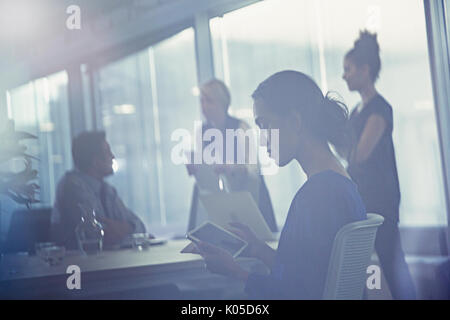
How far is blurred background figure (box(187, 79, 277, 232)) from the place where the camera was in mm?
2910

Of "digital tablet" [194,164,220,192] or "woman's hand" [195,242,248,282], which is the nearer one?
"woman's hand" [195,242,248,282]

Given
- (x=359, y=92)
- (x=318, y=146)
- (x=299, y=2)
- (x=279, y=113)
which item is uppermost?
(x=299, y=2)

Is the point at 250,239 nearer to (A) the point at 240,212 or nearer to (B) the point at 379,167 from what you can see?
(A) the point at 240,212

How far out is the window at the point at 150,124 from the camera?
469 centimetres

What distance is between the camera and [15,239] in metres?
2.96

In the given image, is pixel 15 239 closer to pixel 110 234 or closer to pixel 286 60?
pixel 110 234

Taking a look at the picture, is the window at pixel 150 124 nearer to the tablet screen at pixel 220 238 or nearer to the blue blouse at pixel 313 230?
the tablet screen at pixel 220 238

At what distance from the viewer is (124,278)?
2059 mm

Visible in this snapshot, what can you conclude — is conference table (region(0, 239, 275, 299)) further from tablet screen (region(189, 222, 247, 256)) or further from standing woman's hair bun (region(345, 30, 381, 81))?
standing woman's hair bun (region(345, 30, 381, 81))

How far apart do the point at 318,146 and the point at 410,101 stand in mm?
2584

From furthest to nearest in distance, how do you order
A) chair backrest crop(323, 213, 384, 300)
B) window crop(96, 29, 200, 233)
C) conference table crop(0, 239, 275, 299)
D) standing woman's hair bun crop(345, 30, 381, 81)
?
window crop(96, 29, 200, 233)
standing woman's hair bun crop(345, 30, 381, 81)
conference table crop(0, 239, 275, 299)
chair backrest crop(323, 213, 384, 300)

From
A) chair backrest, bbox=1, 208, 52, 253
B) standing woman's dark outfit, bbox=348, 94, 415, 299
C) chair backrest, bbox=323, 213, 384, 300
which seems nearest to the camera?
chair backrest, bbox=323, 213, 384, 300

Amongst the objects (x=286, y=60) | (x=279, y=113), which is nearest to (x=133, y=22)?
(x=286, y=60)

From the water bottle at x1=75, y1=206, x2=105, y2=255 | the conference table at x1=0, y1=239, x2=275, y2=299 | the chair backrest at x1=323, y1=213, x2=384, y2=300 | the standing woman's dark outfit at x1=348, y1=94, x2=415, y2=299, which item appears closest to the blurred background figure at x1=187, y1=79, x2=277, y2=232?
the standing woman's dark outfit at x1=348, y1=94, x2=415, y2=299
